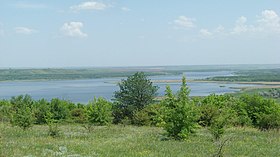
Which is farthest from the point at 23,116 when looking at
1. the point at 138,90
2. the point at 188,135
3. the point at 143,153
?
the point at 138,90

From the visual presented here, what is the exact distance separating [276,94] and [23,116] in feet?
323

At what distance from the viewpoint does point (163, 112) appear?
26.7 metres

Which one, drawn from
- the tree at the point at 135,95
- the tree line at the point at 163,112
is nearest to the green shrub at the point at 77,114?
the tree line at the point at 163,112

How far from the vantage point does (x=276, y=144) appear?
69.1 feet

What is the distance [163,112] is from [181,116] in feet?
11.2

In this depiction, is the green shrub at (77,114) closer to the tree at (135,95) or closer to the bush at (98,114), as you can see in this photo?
the tree at (135,95)

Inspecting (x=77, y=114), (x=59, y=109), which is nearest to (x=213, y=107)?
(x=77, y=114)

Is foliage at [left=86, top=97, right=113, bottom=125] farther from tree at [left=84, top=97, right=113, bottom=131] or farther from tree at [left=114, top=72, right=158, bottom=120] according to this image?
tree at [left=114, top=72, right=158, bottom=120]

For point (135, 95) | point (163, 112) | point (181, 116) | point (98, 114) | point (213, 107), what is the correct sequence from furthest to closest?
point (135, 95) → point (213, 107) → point (98, 114) → point (163, 112) → point (181, 116)

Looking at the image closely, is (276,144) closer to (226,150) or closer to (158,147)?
(226,150)

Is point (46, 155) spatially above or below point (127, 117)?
above

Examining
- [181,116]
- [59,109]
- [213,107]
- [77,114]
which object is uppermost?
[181,116]

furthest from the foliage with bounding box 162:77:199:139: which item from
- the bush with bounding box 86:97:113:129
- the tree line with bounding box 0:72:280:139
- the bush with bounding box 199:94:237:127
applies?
the bush with bounding box 199:94:237:127

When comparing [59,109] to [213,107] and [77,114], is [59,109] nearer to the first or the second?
[77,114]
